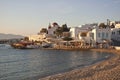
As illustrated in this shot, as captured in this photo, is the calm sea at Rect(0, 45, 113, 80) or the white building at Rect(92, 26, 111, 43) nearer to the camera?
the calm sea at Rect(0, 45, 113, 80)

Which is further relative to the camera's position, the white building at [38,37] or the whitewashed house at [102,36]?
the white building at [38,37]

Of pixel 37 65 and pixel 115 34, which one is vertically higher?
pixel 115 34

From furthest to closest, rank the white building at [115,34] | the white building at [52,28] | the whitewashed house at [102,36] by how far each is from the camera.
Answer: the white building at [52,28] < the white building at [115,34] < the whitewashed house at [102,36]

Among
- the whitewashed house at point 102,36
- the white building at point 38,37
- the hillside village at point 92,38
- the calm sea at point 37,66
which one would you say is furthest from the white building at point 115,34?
the calm sea at point 37,66

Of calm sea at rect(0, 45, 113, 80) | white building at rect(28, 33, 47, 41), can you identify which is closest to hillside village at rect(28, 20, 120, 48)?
white building at rect(28, 33, 47, 41)

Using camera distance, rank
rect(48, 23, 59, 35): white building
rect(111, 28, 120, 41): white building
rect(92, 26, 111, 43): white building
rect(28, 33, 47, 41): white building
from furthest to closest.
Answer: rect(48, 23, 59, 35): white building
rect(28, 33, 47, 41): white building
rect(111, 28, 120, 41): white building
rect(92, 26, 111, 43): white building

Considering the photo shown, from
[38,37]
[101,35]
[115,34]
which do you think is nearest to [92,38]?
[101,35]

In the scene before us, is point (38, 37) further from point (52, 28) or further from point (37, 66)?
point (37, 66)

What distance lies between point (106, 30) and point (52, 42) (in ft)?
72.0

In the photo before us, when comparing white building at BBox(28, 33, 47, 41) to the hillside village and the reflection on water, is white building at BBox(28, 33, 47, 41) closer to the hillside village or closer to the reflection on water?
the hillside village

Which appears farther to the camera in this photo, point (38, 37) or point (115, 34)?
point (38, 37)

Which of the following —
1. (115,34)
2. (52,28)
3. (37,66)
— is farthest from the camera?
(52,28)

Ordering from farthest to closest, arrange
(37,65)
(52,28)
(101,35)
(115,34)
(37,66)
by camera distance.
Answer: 1. (52,28)
2. (115,34)
3. (101,35)
4. (37,65)
5. (37,66)

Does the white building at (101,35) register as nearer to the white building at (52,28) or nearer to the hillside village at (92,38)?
the hillside village at (92,38)
